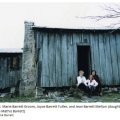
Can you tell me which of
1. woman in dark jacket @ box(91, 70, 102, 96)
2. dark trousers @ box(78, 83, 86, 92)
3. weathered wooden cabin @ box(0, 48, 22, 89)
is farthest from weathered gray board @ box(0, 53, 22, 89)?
woman in dark jacket @ box(91, 70, 102, 96)

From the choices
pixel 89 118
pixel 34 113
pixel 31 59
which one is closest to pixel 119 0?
pixel 89 118

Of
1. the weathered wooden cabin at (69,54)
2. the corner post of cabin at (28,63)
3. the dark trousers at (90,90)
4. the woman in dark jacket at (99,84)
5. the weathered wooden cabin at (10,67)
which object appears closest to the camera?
the dark trousers at (90,90)

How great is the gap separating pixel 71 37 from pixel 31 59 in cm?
232

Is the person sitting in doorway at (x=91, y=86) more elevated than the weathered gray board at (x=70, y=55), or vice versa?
the weathered gray board at (x=70, y=55)

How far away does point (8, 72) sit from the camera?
1638cm

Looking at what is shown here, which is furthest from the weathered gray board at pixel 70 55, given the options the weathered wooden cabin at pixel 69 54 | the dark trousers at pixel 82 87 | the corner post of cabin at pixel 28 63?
the corner post of cabin at pixel 28 63

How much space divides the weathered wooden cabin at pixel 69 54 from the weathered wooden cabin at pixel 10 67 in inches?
198

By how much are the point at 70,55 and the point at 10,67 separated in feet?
20.0

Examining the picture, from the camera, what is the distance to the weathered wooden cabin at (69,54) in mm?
11031

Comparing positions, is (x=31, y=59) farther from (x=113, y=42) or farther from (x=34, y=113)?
(x=34, y=113)

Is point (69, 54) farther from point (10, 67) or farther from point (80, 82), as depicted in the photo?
point (10, 67)

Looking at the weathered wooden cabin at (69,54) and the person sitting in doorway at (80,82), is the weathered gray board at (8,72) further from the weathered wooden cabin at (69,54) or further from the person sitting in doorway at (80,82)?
the person sitting in doorway at (80,82)

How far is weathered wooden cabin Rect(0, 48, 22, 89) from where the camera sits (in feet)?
53.3

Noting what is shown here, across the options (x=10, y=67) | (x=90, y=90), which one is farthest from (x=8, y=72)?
(x=90, y=90)
